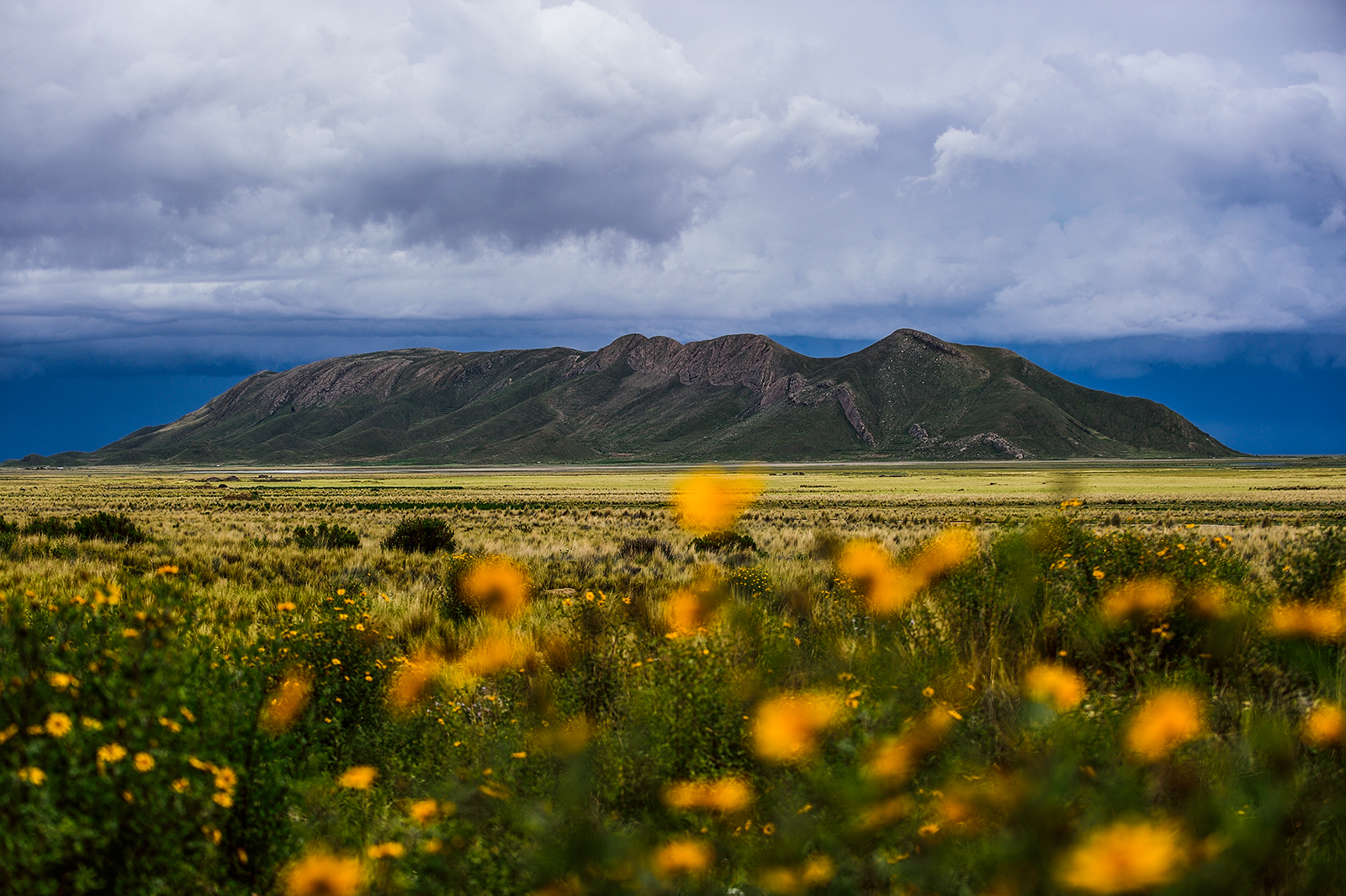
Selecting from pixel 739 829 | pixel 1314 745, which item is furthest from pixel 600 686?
pixel 1314 745

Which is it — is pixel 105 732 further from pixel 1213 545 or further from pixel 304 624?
pixel 1213 545

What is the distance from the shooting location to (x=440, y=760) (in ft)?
14.0

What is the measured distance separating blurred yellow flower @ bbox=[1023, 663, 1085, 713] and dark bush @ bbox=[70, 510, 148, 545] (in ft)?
61.8

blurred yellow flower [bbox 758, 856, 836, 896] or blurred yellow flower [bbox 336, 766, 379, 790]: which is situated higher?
blurred yellow flower [bbox 758, 856, 836, 896]

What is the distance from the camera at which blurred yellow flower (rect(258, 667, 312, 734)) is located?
4460 millimetres

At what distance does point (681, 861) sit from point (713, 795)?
2.59 feet

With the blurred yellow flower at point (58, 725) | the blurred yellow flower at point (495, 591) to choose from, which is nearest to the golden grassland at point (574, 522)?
the blurred yellow flower at point (495, 591)

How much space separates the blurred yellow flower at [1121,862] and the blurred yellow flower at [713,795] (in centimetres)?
166

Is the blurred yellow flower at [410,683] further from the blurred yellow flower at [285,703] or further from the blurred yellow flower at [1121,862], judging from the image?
the blurred yellow flower at [1121,862]

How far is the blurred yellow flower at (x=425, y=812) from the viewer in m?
3.13

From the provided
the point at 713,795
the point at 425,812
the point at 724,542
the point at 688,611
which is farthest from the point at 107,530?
the point at 713,795

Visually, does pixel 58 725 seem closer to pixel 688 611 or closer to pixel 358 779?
pixel 358 779

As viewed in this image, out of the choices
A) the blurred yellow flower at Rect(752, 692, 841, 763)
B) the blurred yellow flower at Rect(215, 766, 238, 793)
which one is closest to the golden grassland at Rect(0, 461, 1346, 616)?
the blurred yellow flower at Rect(752, 692, 841, 763)

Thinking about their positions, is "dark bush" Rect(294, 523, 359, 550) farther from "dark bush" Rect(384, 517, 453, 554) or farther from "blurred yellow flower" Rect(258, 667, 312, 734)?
"blurred yellow flower" Rect(258, 667, 312, 734)
